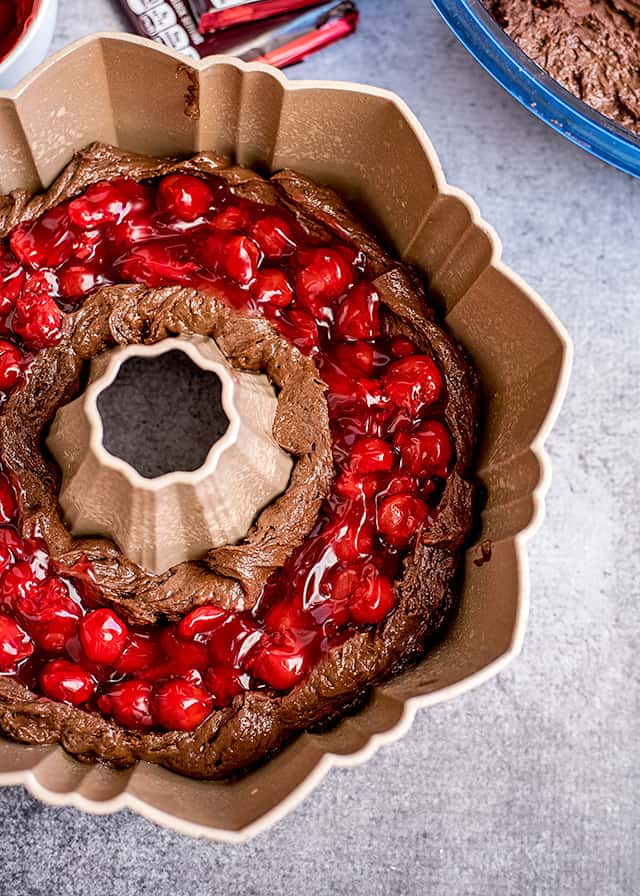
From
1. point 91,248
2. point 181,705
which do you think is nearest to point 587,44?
point 91,248

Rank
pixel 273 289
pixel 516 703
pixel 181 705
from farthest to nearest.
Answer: pixel 516 703 → pixel 273 289 → pixel 181 705

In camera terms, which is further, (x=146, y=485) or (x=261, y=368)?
(x=261, y=368)

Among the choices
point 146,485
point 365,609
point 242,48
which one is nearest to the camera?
point 146,485

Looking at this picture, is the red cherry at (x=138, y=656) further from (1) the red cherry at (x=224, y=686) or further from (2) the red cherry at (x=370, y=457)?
(2) the red cherry at (x=370, y=457)

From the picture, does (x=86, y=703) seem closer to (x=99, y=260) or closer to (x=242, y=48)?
(x=99, y=260)

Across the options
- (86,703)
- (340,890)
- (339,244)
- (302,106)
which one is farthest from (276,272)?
(340,890)

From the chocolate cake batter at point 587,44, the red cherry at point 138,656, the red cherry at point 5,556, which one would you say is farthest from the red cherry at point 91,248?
the chocolate cake batter at point 587,44

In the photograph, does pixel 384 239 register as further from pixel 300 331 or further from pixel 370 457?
pixel 370 457

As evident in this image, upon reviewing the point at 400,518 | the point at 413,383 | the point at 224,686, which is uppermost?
the point at 413,383
